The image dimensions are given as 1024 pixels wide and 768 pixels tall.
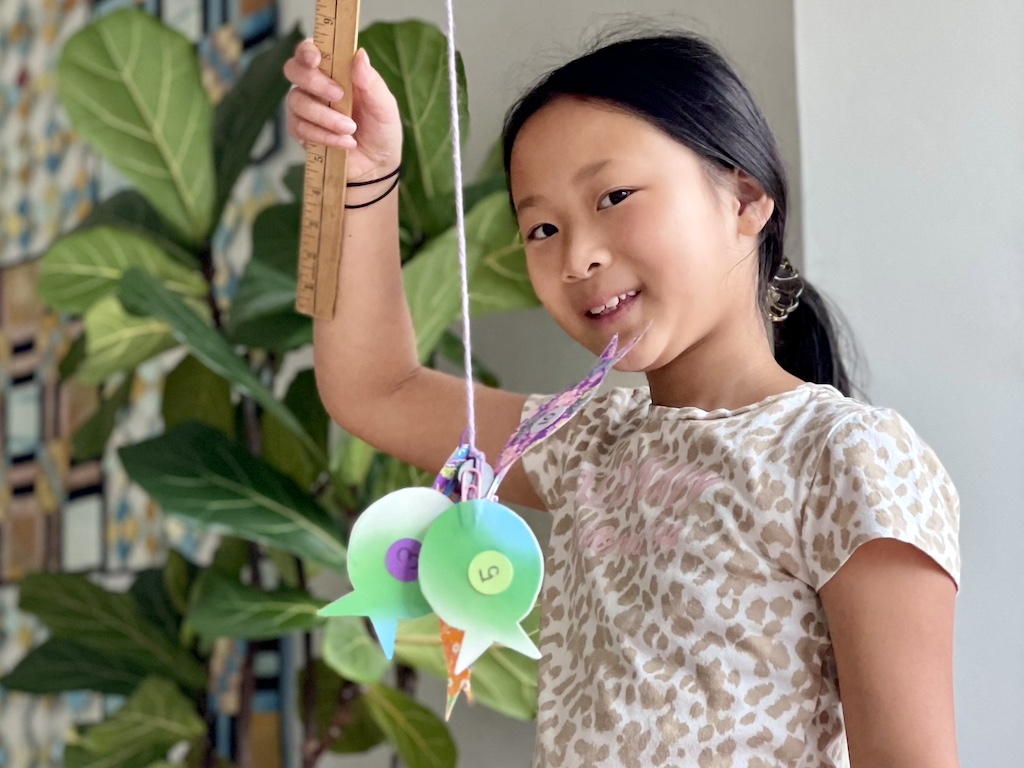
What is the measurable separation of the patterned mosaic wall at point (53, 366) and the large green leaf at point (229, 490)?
86 centimetres

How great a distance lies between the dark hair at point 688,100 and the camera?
78cm

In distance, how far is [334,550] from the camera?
1.30m

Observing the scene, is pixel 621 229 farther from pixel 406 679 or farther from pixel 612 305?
pixel 406 679

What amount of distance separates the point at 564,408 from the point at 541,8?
38.1 inches

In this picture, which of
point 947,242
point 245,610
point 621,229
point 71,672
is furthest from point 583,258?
point 71,672

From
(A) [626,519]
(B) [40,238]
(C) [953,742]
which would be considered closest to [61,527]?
(B) [40,238]

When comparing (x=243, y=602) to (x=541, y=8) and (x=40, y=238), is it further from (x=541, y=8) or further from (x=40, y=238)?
(x=40, y=238)

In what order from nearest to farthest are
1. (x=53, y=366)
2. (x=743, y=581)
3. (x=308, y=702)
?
(x=743, y=581), (x=308, y=702), (x=53, y=366)

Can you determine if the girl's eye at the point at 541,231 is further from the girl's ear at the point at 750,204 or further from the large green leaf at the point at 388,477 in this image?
the large green leaf at the point at 388,477

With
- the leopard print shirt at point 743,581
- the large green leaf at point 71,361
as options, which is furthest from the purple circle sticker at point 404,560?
the large green leaf at point 71,361

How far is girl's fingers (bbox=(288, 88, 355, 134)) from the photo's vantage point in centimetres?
76

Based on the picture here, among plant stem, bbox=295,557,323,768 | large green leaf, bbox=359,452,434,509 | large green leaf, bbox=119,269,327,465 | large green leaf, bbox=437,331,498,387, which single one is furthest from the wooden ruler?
plant stem, bbox=295,557,323,768

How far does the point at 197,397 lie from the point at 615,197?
39.5 inches

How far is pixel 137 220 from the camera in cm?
163
